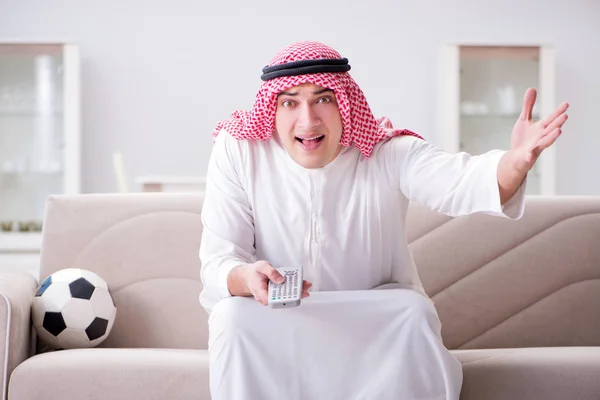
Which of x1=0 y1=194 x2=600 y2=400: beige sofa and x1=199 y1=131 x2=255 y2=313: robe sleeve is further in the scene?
x1=0 y1=194 x2=600 y2=400: beige sofa

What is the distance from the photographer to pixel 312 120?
2020mm

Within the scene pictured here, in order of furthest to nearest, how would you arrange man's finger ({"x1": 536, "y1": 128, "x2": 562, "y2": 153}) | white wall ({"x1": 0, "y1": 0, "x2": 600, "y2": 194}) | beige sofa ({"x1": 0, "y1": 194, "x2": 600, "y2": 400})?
1. white wall ({"x1": 0, "y1": 0, "x2": 600, "y2": 194})
2. beige sofa ({"x1": 0, "y1": 194, "x2": 600, "y2": 400})
3. man's finger ({"x1": 536, "y1": 128, "x2": 562, "y2": 153})

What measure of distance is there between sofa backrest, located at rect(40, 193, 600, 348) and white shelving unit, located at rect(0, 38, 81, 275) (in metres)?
2.90

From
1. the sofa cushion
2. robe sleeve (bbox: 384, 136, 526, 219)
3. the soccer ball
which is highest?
robe sleeve (bbox: 384, 136, 526, 219)

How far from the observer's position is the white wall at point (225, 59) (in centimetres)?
584

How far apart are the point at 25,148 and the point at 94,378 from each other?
3.84 metres

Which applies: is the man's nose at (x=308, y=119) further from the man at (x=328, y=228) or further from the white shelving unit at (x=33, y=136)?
the white shelving unit at (x=33, y=136)

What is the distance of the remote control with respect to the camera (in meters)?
1.65

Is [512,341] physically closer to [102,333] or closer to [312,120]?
[312,120]

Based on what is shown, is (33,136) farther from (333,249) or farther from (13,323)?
(333,249)

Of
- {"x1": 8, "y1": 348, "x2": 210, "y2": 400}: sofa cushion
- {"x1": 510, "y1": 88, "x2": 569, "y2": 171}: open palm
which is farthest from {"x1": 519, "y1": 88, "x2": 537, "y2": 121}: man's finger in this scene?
{"x1": 8, "y1": 348, "x2": 210, "y2": 400}: sofa cushion

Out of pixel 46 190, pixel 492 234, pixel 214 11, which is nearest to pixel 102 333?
pixel 492 234

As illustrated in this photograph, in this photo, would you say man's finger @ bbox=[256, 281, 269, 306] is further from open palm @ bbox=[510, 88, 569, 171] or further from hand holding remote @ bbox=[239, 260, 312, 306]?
open palm @ bbox=[510, 88, 569, 171]

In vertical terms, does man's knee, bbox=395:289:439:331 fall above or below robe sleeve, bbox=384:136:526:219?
below
